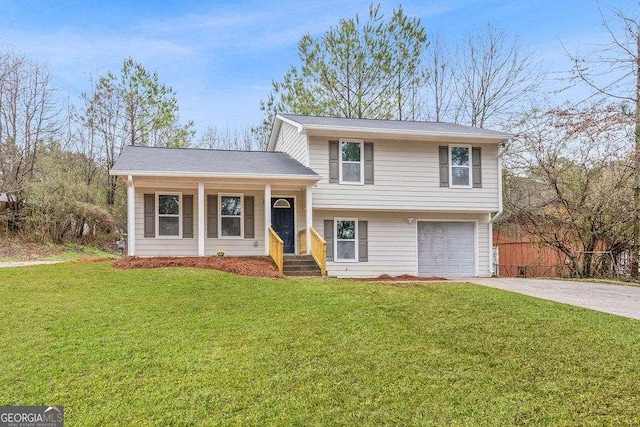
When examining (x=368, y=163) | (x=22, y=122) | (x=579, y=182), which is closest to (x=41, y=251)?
(x=22, y=122)

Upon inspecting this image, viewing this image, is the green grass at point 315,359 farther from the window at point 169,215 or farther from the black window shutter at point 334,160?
the black window shutter at point 334,160

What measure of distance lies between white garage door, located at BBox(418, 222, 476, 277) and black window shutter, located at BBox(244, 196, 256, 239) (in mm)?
5301

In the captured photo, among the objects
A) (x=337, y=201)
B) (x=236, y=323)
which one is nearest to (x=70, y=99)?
(x=337, y=201)

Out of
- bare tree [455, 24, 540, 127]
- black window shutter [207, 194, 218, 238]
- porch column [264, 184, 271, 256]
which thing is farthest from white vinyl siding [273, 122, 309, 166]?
bare tree [455, 24, 540, 127]

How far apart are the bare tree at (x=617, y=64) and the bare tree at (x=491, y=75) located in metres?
8.68

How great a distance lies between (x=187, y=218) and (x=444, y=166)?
26.3 feet

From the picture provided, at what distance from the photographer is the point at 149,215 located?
13.0 meters

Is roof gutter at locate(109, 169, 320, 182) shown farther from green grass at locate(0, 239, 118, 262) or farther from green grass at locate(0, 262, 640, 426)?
green grass at locate(0, 239, 118, 262)

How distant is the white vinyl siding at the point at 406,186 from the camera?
43.7 feet

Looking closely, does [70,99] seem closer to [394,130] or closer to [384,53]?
[384,53]

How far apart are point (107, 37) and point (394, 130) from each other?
12.4m

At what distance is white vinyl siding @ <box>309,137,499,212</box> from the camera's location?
13305mm

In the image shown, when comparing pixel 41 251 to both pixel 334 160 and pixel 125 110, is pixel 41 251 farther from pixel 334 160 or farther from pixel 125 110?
pixel 334 160

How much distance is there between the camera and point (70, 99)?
23719 millimetres
